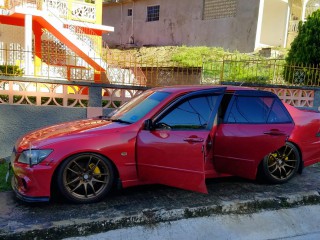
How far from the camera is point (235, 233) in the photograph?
3904 mm

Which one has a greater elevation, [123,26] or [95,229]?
[123,26]

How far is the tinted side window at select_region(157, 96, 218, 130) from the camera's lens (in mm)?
4262

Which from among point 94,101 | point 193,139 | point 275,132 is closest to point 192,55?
point 94,101

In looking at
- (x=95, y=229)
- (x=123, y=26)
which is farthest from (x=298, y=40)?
(x=123, y=26)

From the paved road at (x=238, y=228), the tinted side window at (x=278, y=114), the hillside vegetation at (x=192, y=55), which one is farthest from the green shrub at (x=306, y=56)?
the paved road at (x=238, y=228)

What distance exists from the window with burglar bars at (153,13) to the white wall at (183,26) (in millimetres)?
274

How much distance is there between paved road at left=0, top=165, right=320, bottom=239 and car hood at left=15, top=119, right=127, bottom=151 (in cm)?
76

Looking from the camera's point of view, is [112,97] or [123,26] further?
[123,26]

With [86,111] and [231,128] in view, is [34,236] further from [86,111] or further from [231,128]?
[86,111]

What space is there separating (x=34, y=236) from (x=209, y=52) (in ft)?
47.2

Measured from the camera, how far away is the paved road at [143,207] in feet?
11.6

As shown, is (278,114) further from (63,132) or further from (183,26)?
(183,26)

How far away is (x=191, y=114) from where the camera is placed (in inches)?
172

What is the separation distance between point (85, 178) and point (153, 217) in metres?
0.94
